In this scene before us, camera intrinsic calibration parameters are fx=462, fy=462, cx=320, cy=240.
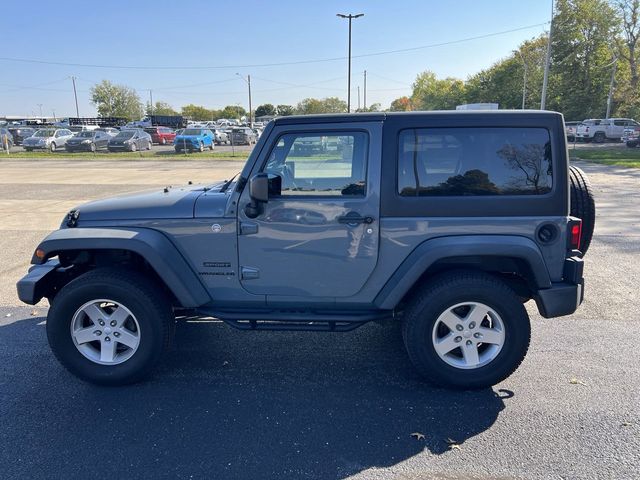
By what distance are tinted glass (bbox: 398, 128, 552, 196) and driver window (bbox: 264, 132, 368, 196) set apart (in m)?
0.34

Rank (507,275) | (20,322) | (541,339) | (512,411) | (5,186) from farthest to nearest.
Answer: (5,186), (20,322), (541,339), (507,275), (512,411)

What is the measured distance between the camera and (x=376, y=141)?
126 inches

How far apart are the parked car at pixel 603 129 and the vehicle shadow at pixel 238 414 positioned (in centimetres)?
3840

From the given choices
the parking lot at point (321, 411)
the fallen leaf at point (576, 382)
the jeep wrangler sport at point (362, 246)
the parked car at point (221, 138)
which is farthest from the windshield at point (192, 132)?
the fallen leaf at point (576, 382)

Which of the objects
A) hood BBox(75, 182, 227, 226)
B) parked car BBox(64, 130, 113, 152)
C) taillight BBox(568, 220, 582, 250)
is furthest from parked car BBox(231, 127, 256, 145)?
taillight BBox(568, 220, 582, 250)

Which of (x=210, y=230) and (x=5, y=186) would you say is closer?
(x=210, y=230)

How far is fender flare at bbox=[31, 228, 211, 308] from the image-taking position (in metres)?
3.21

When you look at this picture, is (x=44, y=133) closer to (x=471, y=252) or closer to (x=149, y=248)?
(x=149, y=248)

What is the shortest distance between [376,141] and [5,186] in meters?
15.0

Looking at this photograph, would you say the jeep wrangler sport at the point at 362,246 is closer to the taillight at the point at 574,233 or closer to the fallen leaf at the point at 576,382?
the taillight at the point at 574,233

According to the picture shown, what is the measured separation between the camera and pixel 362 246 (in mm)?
3234

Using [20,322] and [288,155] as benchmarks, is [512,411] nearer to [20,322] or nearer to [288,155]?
[288,155]

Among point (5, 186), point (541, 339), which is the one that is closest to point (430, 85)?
point (5, 186)

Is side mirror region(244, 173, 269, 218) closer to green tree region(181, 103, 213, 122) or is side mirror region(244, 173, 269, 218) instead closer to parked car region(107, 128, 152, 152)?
parked car region(107, 128, 152, 152)
